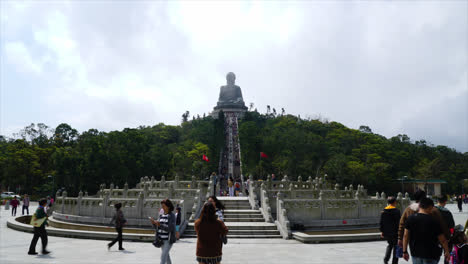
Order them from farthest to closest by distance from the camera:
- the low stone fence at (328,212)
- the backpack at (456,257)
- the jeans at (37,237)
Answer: the low stone fence at (328,212) → the jeans at (37,237) → the backpack at (456,257)

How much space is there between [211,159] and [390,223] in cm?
6268

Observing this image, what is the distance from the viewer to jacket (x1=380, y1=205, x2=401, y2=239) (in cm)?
912

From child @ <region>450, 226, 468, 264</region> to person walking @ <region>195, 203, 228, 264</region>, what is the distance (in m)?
4.11

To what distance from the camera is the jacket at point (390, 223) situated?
9125 millimetres

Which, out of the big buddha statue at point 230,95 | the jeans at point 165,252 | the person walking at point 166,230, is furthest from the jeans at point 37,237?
the big buddha statue at point 230,95

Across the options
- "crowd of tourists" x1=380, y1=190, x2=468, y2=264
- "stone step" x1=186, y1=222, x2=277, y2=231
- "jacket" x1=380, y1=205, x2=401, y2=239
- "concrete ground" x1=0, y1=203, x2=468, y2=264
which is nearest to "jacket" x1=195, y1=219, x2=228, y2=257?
"crowd of tourists" x1=380, y1=190, x2=468, y2=264

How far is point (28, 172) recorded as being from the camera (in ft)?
192

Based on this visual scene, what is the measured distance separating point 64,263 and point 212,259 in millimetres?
6538

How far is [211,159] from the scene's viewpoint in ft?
233

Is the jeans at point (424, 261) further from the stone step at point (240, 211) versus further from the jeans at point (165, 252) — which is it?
the stone step at point (240, 211)

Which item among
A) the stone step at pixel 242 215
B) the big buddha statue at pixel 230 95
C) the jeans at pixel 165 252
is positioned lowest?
the stone step at pixel 242 215

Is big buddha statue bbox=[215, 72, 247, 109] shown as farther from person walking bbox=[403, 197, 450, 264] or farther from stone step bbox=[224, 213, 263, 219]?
person walking bbox=[403, 197, 450, 264]

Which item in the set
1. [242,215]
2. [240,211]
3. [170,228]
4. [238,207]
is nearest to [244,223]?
[242,215]

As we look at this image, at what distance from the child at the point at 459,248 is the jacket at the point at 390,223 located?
10.2 feet
